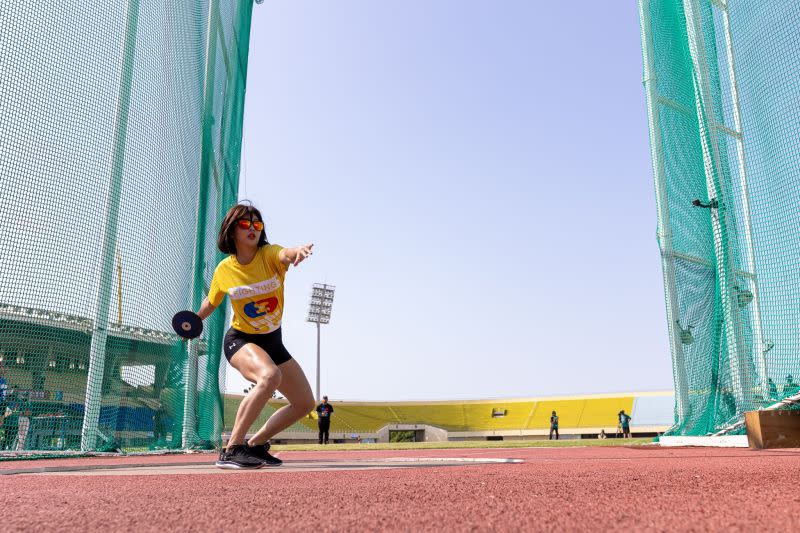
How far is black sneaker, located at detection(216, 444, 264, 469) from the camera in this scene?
11.2ft

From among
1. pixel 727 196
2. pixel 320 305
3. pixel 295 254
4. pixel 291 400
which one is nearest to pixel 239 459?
pixel 291 400

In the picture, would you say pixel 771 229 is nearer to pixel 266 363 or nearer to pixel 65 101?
pixel 266 363

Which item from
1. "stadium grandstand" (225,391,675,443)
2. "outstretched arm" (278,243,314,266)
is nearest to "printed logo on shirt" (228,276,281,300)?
"outstretched arm" (278,243,314,266)

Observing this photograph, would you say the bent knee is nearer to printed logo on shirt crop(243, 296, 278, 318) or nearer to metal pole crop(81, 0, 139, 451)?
printed logo on shirt crop(243, 296, 278, 318)

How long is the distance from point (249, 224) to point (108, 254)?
344 cm

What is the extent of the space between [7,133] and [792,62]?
25.8 ft

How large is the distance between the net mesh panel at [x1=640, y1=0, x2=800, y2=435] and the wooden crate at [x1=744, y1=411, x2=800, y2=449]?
0.39 metres

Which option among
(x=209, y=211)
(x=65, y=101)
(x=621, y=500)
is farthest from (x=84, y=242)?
(x=621, y=500)

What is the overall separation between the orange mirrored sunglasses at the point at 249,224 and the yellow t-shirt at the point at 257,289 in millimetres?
137

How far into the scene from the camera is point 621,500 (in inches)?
69.2

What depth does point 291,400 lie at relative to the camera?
3.97m

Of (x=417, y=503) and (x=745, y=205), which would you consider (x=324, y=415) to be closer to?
(x=745, y=205)

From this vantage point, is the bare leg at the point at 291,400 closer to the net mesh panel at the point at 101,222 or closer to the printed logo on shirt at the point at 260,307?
the printed logo on shirt at the point at 260,307

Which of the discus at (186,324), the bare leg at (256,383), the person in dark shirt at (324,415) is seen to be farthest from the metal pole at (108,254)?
the person in dark shirt at (324,415)
